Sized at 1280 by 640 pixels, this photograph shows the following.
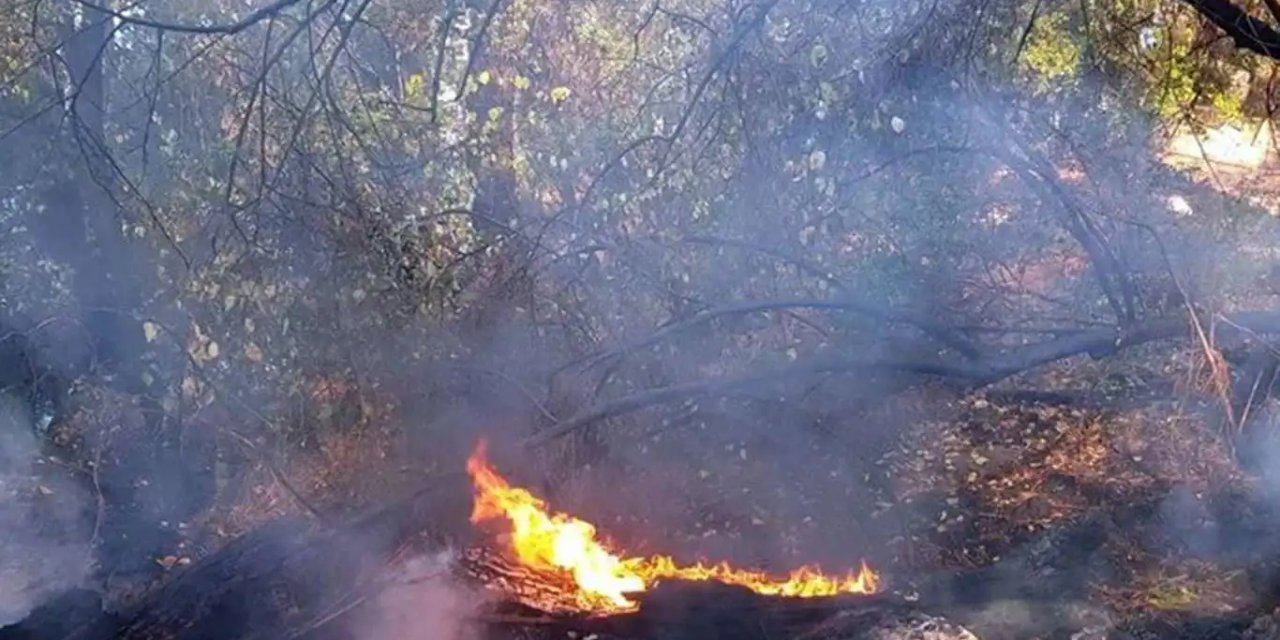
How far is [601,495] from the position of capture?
6.28 m

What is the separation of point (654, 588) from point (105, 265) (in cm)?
488

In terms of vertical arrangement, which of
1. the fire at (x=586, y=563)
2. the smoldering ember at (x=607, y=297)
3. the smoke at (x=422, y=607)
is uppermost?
the smoldering ember at (x=607, y=297)

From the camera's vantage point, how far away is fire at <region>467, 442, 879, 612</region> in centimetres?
496

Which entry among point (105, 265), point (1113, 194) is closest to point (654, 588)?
point (105, 265)

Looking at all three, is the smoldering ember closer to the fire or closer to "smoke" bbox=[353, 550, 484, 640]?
the fire

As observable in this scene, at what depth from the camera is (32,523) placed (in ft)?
22.1

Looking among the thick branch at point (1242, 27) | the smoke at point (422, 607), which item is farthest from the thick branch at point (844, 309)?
the thick branch at point (1242, 27)

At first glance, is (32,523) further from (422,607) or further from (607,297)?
(607,297)

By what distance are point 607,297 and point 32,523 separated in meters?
4.03

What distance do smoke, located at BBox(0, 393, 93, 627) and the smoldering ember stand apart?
0.03 m

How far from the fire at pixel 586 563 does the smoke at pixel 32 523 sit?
8.51 feet

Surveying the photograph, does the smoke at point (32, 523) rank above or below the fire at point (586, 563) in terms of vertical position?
above

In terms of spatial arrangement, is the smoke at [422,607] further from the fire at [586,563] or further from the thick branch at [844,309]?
the thick branch at [844,309]

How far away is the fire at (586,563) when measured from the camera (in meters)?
4.96
